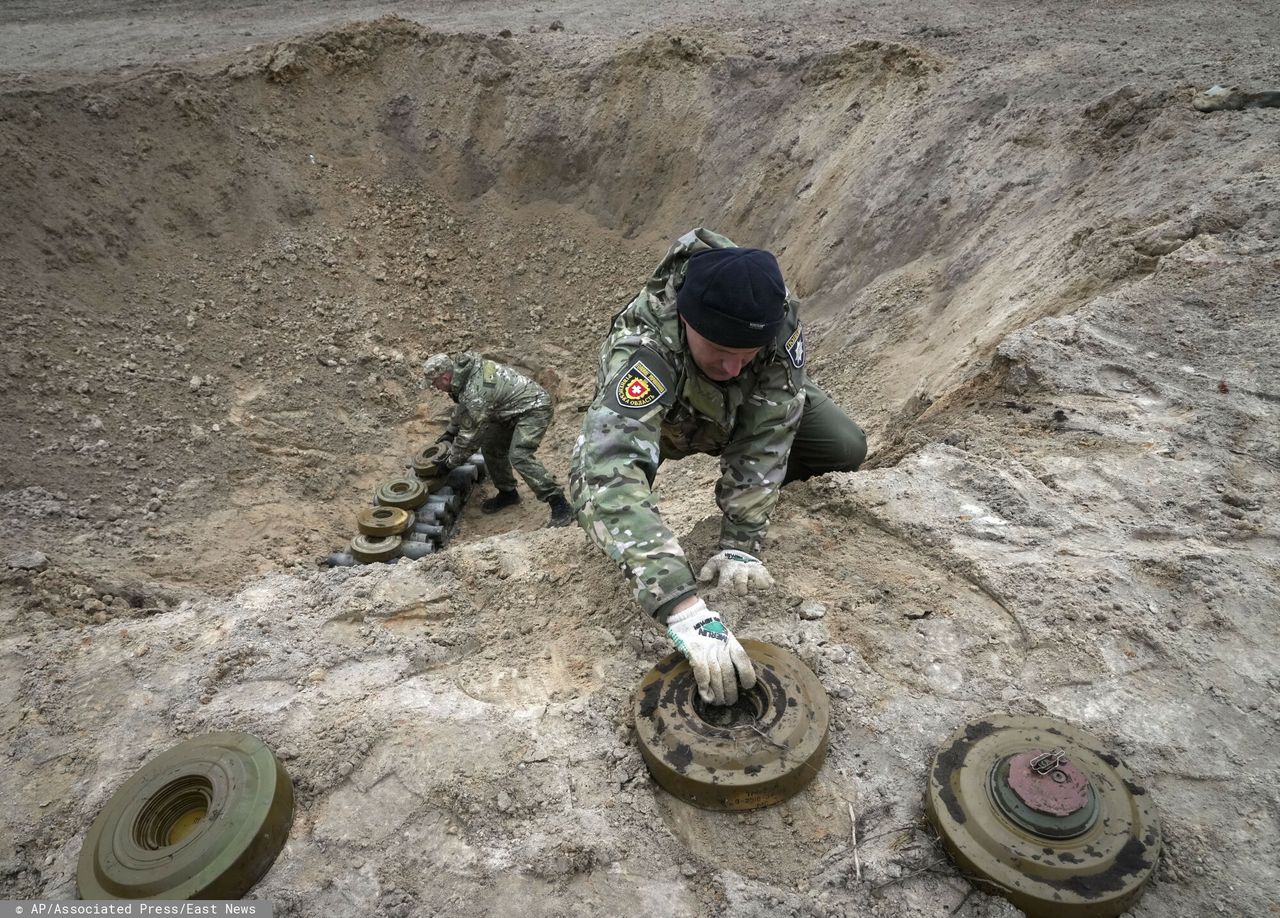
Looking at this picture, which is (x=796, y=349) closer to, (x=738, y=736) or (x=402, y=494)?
(x=738, y=736)

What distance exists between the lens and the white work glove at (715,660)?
2355 mm

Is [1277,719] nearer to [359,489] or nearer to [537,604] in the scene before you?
[537,604]

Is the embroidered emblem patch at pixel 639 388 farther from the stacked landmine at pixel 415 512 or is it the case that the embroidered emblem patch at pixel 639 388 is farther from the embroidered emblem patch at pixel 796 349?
the stacked landmine at pixel 415 512

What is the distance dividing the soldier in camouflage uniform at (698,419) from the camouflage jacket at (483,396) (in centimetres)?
334

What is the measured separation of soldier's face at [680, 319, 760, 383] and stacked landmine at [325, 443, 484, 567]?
3.24 m

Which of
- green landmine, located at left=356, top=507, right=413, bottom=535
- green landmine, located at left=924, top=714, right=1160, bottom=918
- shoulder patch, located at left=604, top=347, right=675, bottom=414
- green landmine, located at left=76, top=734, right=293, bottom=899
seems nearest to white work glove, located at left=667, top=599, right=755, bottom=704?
green landmine, located at left=924, top=714, right=1160, bottom=918

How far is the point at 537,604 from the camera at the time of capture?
3.18 m

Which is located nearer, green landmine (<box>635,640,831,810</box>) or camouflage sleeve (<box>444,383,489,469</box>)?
green landmine (<box>635,640,831,810</box>)

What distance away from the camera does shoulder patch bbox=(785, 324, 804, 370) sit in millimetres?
3320

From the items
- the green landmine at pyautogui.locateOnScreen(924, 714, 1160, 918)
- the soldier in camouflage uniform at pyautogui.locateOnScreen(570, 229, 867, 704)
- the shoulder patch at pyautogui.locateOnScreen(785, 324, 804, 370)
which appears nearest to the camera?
the green landmine at pyautogui.locateOnScreen(924, 714, 1160, 918)

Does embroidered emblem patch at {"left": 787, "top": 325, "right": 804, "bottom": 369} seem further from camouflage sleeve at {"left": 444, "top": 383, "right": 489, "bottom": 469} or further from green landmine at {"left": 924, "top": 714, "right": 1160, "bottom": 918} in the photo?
camouflage sleeve at {"left": 444, "top": 383, "right": 489, "bottom": 469}

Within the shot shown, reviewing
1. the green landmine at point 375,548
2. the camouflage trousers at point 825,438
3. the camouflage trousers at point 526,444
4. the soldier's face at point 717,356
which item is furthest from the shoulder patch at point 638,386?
the camouflage trousers at point 526,444

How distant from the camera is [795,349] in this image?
11.1 feet

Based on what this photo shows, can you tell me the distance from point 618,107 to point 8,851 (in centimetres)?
940
